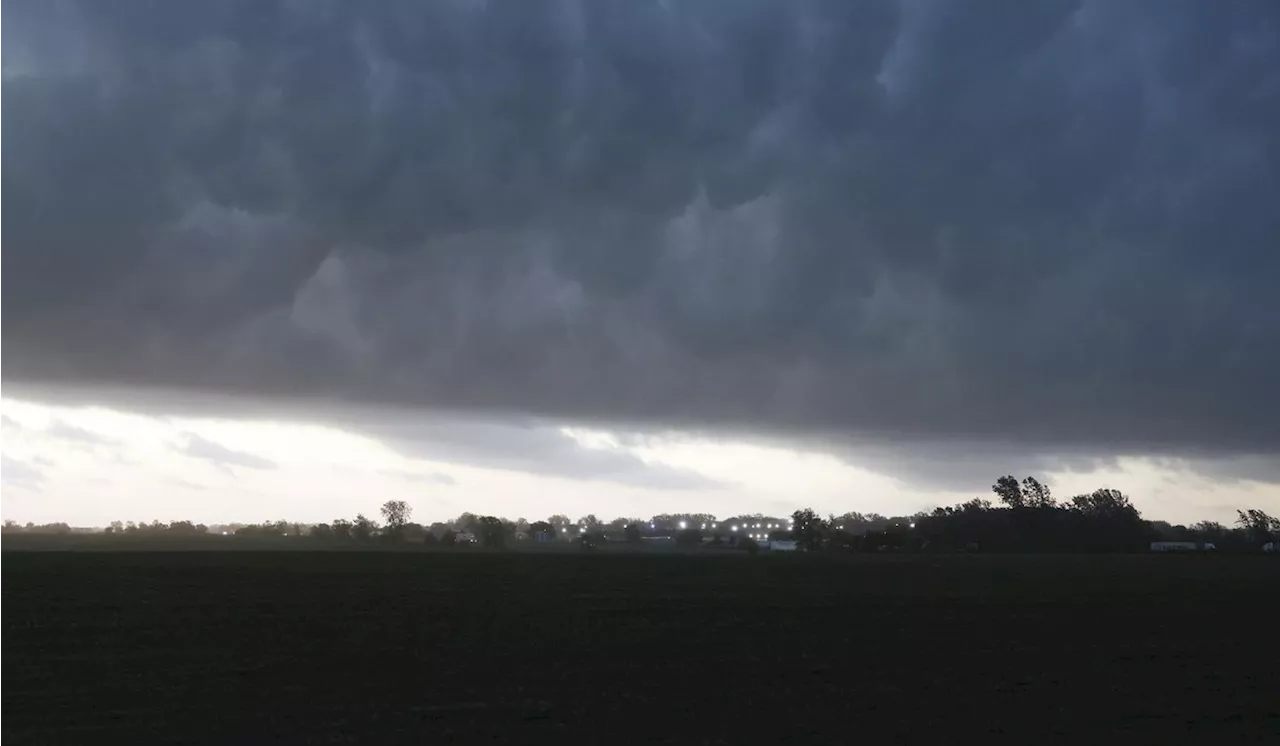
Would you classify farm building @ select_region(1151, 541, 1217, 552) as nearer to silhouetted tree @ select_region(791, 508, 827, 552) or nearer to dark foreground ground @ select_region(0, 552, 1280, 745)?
silhouetted tree @ select_region(791, 508, 827, 552)

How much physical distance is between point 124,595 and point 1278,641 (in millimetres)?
52766

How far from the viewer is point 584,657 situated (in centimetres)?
3784

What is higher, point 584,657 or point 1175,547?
point 1175,547

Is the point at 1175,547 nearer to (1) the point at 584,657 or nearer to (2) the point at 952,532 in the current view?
(2) the point at 952,532

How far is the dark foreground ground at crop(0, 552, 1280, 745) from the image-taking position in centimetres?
2652

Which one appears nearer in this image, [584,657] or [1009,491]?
[584,657]

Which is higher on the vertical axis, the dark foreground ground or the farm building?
the farm building

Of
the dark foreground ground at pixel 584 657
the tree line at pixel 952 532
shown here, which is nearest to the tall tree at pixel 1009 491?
the tree line at pixel 952 532

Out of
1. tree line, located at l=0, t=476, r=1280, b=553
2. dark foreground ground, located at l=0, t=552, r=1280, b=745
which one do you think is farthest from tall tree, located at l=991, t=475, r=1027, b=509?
dark foreground ground, located at l=0, t=552, r=1280, b=745

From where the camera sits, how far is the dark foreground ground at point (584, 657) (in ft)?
87.0

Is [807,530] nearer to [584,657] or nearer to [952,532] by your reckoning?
[952,532]

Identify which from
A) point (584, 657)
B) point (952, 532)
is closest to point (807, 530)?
point (952, 532)

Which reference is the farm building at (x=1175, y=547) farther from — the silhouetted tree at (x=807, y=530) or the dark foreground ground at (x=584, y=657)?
the dark foreground ground at (x=584, y=657)

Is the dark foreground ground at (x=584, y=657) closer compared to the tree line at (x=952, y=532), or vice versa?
the dark foreground ground at (x=584, y=657)
